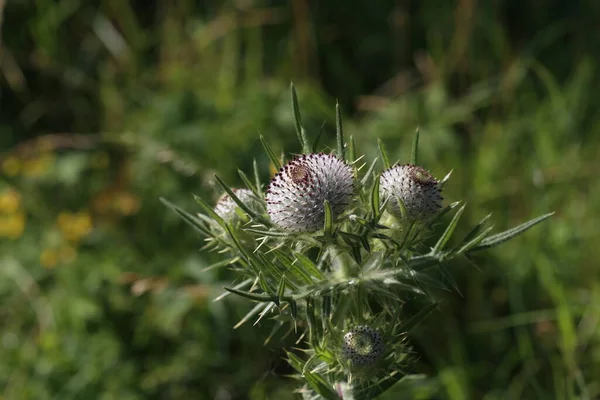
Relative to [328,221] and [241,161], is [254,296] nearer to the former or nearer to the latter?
[328,221]

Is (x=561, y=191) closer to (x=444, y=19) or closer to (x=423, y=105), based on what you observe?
(x=423, y=105)

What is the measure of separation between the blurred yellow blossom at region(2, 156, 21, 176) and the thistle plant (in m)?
2.55

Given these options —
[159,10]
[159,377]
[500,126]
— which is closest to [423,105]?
[500,126]

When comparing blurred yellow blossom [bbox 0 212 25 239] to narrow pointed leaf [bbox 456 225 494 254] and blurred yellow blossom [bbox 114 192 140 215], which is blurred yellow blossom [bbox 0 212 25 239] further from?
narrow pointed leaf [bbox 456 225 494 254]

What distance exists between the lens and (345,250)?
164 centimetres

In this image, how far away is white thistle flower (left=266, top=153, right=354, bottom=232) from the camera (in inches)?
62.1

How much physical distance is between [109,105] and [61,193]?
0.74 meters

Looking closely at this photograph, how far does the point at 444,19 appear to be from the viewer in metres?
4.54

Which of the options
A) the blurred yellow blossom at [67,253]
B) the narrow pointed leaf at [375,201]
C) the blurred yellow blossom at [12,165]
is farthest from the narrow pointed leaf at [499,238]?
the blurred yellow blossom at [12,165]

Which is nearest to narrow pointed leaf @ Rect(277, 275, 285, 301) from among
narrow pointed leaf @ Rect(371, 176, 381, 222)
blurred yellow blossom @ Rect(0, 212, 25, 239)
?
narrow pointed leaf @ Rect(371, 176, 381, 222)

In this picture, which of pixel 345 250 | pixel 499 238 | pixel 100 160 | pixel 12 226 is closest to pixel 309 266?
pixel 345 250

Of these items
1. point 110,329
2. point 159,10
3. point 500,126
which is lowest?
point 110,329

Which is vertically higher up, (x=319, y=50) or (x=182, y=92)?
(x=319, y=50)

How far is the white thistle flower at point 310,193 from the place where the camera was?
1578mm
